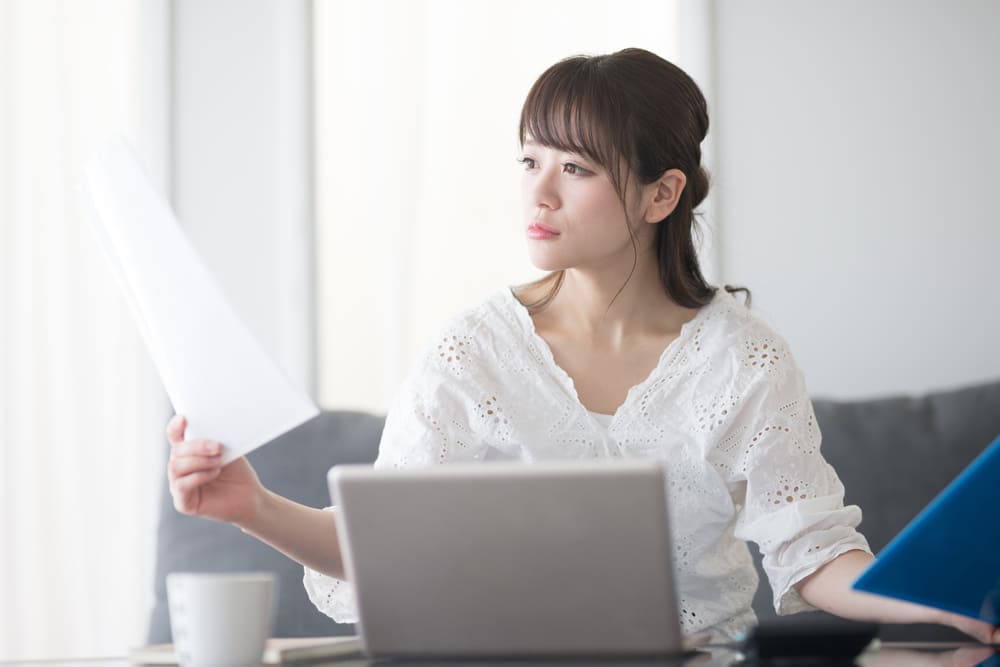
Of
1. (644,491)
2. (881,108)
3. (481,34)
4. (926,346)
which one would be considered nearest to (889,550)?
(644,491)

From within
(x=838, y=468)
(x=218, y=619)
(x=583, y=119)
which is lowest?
(x=838, y=468)

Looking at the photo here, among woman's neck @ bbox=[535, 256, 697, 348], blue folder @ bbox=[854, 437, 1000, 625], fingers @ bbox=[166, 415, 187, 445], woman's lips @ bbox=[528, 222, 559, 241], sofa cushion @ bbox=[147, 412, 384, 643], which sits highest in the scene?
woman's lips @ bbox=[528, 222, 559, 241]

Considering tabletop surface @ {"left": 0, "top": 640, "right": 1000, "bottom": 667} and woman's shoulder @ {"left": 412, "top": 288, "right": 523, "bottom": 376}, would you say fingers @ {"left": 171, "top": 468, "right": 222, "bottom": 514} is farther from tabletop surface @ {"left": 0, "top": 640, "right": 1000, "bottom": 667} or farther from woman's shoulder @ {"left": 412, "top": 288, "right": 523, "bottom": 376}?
woman's shoulder @ {"left": 412, "top": 288, "right": 523, "bottom": 376}

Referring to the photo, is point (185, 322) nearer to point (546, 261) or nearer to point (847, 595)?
point (546, 261)

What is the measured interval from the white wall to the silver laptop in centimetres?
162

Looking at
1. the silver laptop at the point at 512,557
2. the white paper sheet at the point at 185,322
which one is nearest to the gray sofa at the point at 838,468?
the white paper sheet at the point at 185,322

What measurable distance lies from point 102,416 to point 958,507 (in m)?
2.04

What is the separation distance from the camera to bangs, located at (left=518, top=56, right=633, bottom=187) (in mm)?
1560

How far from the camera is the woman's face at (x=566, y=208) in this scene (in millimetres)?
1560

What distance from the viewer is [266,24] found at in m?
2.55

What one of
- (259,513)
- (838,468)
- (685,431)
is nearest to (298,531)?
(259,513)

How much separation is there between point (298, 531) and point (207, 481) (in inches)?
9.8

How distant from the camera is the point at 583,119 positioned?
156cm

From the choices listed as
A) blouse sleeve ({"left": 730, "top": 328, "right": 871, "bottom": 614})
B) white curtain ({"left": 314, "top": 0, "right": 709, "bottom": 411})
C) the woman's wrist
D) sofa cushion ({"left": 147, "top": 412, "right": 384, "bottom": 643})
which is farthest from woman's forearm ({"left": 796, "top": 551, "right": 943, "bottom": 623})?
white curtain ({"left": 314, "top": 0, "right": 709, "bottom": 411})
